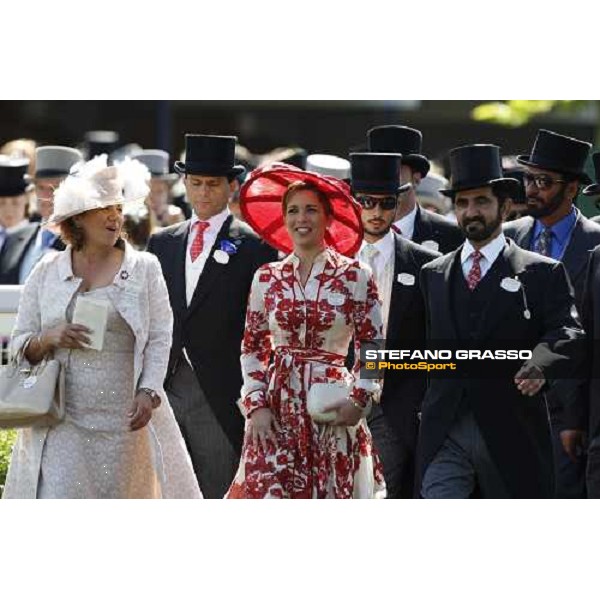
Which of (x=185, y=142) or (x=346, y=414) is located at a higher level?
(x=185, y=142)

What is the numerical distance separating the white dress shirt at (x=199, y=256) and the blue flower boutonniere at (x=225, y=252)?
5 cm

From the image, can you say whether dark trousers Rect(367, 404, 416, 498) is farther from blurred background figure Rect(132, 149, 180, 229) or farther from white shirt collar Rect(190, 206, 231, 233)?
blurred background figure Rect(132, 149, 180, 229)

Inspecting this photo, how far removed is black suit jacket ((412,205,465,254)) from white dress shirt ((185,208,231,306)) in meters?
1.03

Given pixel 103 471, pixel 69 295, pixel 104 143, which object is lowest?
pixel 103 471

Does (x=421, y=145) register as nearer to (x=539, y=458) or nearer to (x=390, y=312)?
(x=390, y=312)

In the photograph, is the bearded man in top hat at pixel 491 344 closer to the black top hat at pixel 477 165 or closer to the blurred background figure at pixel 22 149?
the black top hat at pixel 477 165

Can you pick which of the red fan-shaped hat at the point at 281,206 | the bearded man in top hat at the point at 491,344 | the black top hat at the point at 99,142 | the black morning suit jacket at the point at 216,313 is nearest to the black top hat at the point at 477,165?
the bearded man in top hat at the point at 491,344

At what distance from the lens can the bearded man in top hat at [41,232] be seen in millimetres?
10883

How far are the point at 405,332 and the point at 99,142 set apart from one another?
1.84m

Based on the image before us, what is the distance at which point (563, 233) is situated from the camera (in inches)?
423

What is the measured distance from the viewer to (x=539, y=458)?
34.7 feet

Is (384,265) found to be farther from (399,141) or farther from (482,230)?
(399,141)

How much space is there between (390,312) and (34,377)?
1869mm
